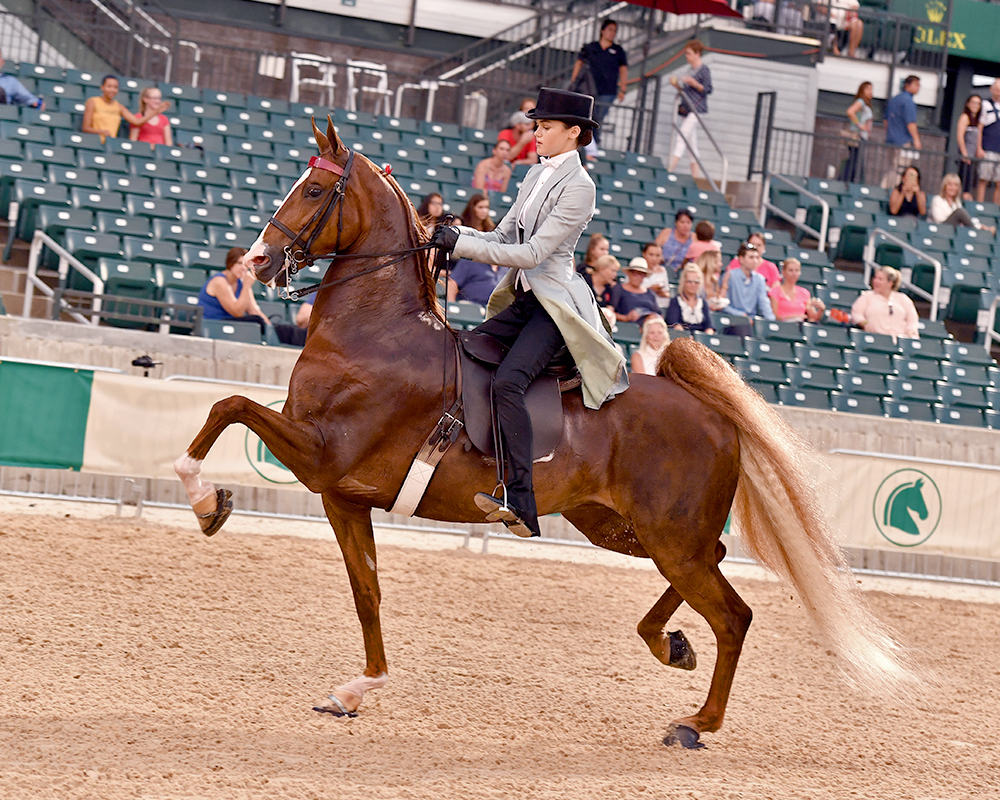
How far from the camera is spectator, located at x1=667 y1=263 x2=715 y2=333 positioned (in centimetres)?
1244

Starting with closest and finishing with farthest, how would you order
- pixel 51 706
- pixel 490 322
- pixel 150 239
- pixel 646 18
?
pixel 51 706, pixel 490 322, pixel 150 239, pixel 646 18

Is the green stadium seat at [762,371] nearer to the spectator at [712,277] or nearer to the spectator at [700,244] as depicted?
the spectator at [712,277]

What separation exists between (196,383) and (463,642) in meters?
3.67

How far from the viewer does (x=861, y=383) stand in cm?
1416

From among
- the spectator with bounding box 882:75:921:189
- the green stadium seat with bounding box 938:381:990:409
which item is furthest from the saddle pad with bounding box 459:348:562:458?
the spectator with bounding box 882:75:921:189

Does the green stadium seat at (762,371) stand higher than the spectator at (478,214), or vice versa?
the spectator at (478,214)

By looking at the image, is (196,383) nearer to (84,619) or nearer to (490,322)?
(84,619)

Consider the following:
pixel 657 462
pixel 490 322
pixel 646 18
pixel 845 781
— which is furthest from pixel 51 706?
pixel 646 18

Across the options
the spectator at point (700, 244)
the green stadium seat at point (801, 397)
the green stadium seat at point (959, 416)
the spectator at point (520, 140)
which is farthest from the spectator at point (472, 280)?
the green stadium seat at point (959, 416)

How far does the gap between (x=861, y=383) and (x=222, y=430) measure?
34.4 ft

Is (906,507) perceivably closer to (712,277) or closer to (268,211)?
(712,277)

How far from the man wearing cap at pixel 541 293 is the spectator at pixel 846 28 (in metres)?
21.1

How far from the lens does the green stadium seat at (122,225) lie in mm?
13148

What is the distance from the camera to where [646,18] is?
24.2 meters
